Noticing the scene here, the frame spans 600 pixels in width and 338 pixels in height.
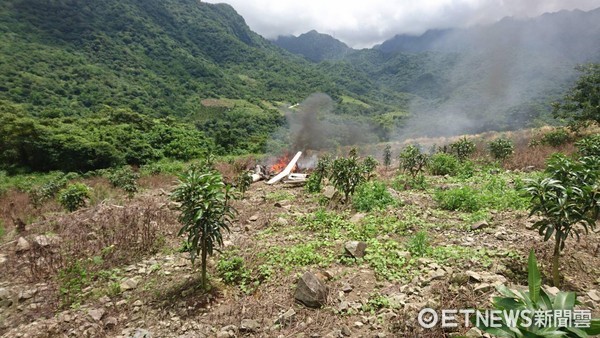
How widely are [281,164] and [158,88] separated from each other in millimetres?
59905

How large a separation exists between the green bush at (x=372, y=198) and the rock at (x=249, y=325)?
5602mm

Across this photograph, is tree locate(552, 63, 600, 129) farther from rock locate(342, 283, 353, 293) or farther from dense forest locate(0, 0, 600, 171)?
dense forest locate(0, 0, 600, 171)

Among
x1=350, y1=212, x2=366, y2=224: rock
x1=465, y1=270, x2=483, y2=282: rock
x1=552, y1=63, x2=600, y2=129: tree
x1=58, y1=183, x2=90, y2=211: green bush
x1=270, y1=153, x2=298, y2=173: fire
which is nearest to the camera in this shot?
x1=465, y1=270, x2=483, y2=282: rock

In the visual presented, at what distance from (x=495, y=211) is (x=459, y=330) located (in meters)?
5.42

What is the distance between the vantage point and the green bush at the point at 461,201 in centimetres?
865

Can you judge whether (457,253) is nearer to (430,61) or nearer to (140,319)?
(140,319)

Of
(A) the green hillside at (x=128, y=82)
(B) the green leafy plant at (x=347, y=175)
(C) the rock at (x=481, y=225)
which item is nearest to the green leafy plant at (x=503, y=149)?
(B) the green leafy plant at (x=347, y=175)

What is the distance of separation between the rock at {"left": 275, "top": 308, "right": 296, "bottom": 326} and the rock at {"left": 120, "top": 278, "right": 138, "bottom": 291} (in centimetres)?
293

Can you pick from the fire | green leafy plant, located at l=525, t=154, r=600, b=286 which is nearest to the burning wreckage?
the fire

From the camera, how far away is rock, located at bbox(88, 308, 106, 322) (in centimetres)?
476

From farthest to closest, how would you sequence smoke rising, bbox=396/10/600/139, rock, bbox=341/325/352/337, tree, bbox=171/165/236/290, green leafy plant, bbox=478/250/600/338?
smoke rising, bbox=396/10/600/139, tree, bbox=171/165/236/290, rock, bbox=341/325/352/337, green leafy plant, bbox=478/250/600/338

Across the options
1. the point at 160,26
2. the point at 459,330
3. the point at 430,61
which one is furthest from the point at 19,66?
the point at 430,61

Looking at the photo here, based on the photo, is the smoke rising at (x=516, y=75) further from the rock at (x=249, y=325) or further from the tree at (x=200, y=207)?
the rock at (x=249, y=325)

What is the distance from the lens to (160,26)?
9988cm
